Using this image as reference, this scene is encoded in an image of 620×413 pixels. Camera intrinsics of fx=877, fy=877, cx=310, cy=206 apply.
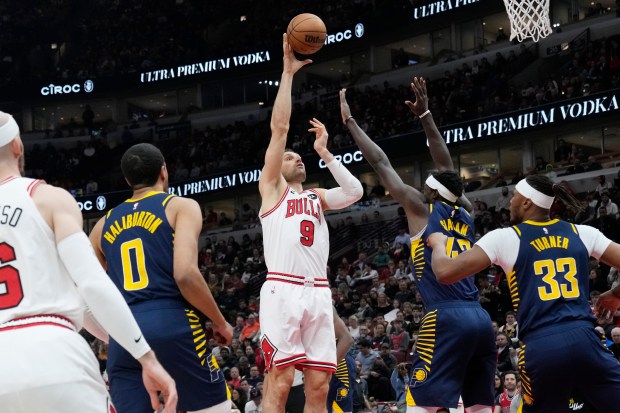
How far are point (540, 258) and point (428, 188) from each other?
1.67 metres

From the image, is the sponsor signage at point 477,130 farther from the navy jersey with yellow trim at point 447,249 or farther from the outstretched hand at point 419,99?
the navy jersey with yellow trim at point 447,249

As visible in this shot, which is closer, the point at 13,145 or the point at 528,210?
the point at 13,145

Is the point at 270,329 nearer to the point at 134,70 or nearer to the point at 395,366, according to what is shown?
the point at 395,366

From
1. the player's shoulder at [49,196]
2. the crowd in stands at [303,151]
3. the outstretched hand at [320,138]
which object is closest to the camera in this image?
the player's shoulder at [49,196]

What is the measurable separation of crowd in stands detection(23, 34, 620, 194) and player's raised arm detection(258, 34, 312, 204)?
58.8 ft

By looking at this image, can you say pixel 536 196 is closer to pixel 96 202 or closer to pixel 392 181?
pixel 392 181

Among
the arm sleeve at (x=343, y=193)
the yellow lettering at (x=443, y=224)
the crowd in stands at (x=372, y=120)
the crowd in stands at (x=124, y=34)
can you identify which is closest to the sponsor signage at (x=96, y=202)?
the crowd in stands at (x=372, y=120)

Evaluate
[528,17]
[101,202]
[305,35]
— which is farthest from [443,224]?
[101,202]

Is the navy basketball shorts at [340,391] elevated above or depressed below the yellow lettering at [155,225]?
below

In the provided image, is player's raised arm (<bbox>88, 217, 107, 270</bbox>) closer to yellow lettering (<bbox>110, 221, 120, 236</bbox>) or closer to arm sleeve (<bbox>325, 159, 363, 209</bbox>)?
yellow lettering (<bbox>110, 221, 120, 236</bbox>)

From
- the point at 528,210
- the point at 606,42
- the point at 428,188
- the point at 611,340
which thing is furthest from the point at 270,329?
the point at 606,42

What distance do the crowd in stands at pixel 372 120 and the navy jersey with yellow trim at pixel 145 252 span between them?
20.1m

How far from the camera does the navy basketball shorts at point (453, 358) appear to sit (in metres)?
6.62

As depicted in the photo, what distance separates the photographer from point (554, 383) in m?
5.48
